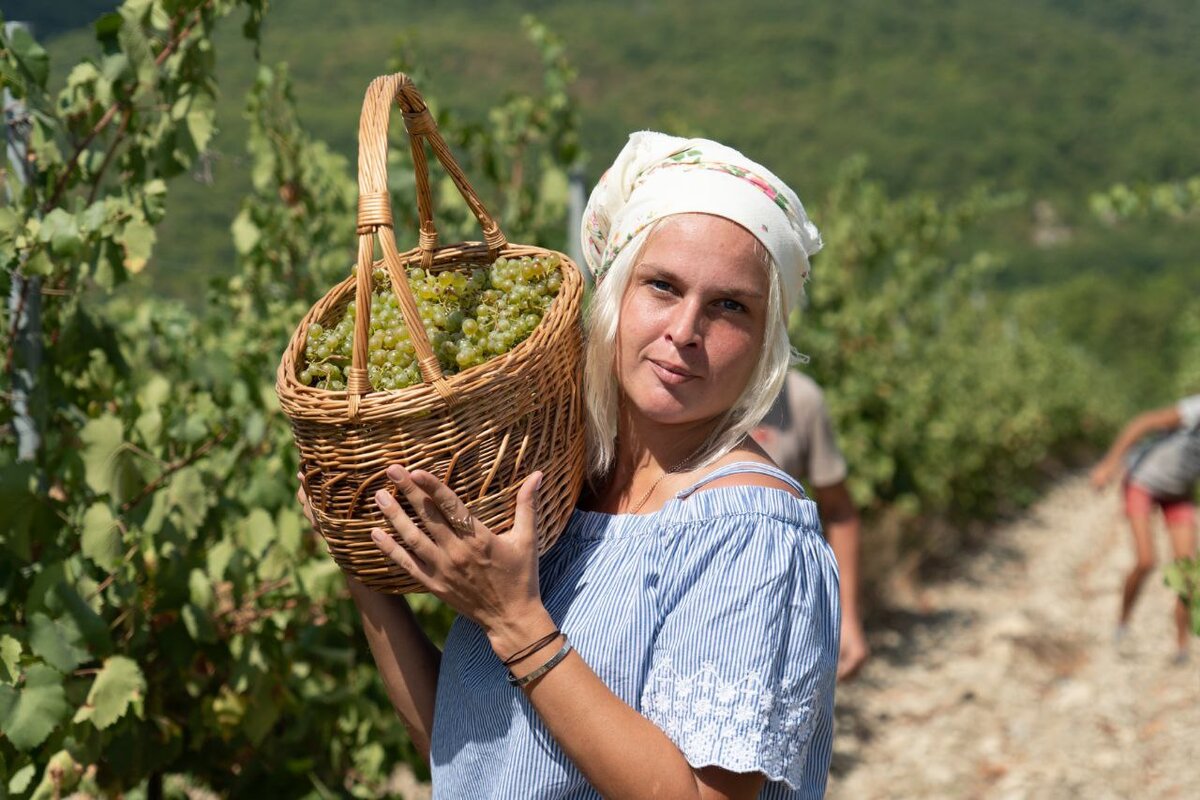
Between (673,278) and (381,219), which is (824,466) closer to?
(673,278)

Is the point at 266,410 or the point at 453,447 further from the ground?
→ the point at 453,447

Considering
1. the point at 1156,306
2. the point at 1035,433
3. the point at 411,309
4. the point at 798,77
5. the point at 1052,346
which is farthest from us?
the point at 798,77

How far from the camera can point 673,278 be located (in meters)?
1.39

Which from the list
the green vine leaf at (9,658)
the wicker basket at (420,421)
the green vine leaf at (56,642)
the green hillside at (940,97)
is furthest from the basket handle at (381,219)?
the green hillside at (940,97)

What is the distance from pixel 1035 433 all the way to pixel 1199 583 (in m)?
9.56

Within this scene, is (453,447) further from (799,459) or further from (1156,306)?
(1156,306)

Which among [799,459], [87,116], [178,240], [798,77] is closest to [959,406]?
[178,240]

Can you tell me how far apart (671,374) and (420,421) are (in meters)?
0.28

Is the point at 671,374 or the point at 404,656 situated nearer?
the point at 671,374

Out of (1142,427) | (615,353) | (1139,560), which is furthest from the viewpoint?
(1139,560)

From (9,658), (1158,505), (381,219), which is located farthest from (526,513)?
(1158,505)

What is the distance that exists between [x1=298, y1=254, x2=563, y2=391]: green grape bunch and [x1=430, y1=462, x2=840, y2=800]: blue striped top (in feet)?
0.82

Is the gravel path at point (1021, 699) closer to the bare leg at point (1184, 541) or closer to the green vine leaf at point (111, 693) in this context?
the bare leg at point (1184, 541)

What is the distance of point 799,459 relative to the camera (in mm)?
3416
